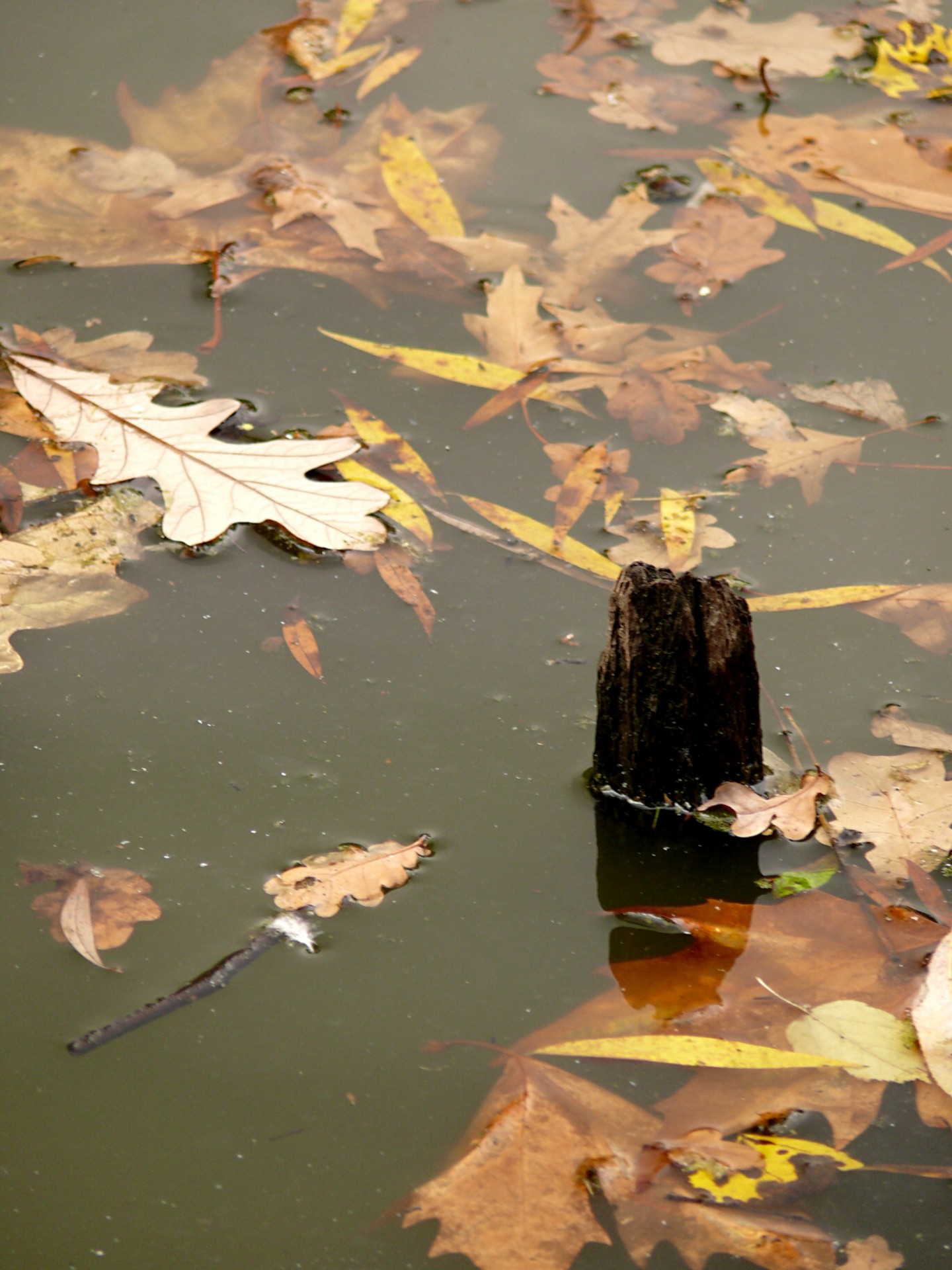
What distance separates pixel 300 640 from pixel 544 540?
49 centimetres

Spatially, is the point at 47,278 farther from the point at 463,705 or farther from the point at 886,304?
the point at 886,304

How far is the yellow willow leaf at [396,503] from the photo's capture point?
210 centimetres

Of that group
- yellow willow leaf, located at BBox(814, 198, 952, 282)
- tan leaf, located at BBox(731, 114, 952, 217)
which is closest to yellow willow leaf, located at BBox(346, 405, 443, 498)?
yellow willow leaf, located at BBox(814, 198, 952, 282)

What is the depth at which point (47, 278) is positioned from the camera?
2.62 meters

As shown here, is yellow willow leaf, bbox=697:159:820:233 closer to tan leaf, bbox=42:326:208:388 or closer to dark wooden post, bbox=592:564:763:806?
tan leaf, bbox=42:326:208:388

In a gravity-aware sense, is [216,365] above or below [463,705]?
above

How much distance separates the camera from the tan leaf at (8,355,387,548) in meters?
2.08

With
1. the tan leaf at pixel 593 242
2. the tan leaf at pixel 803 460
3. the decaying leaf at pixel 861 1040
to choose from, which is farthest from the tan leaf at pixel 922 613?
the tan leaf at pixel 593 242

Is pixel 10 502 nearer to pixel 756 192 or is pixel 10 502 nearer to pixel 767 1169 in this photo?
pixel 767 1169

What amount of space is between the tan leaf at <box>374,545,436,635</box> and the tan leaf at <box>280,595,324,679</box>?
17 cm

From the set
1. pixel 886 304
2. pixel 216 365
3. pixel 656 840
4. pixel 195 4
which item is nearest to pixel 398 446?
pixel 216 365

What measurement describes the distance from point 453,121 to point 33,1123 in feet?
8.72

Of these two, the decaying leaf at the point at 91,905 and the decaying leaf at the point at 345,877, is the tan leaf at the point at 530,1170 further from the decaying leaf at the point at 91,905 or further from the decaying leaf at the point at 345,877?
the decaying leaf at the point at 91,905

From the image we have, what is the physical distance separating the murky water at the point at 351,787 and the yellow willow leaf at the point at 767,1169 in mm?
36
